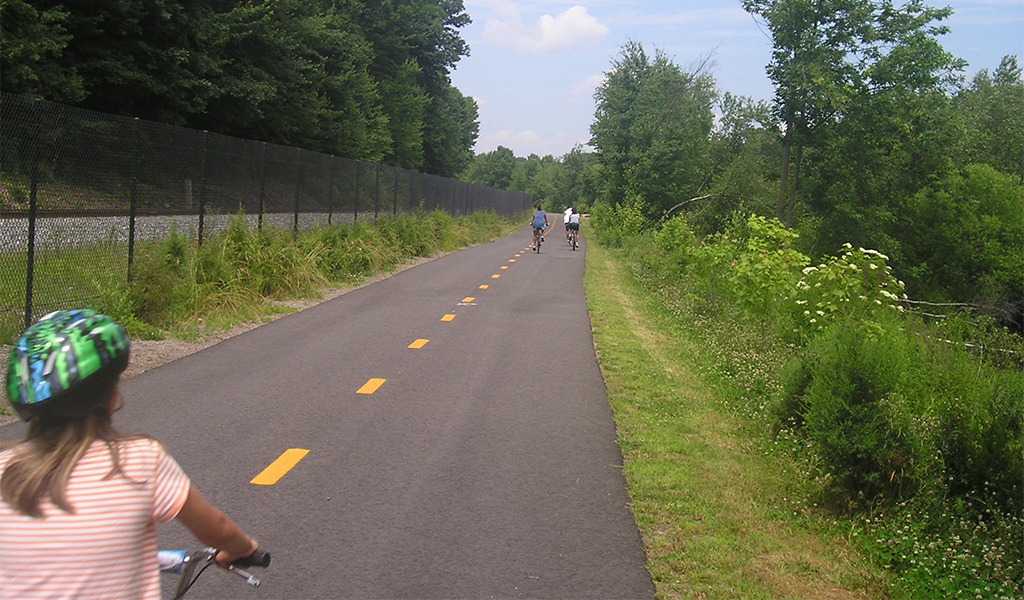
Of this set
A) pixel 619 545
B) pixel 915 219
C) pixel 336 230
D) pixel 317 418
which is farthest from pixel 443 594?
pixel 915 219

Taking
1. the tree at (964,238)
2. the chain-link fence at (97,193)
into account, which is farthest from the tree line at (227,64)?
the tree at (964,238)

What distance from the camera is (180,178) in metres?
14.8

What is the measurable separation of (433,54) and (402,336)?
7199 cm

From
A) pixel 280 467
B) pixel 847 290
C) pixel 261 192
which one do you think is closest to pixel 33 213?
pixel 280 467

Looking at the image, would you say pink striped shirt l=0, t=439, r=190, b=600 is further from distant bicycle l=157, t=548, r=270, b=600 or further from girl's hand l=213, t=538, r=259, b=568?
girl's hand l=213, t=538, r=259, b=568

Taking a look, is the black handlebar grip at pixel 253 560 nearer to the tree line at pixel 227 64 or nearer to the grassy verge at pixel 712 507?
the grassy verge at pixel 712 507

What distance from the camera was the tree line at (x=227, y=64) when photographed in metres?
26.7

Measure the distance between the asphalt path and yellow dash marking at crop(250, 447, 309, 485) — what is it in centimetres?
5

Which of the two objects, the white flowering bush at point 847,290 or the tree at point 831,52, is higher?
the tree at point 831,52

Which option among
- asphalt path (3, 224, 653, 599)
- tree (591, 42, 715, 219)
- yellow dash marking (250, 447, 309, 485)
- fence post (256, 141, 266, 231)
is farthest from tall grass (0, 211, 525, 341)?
tree (591, 42, 715, 219)

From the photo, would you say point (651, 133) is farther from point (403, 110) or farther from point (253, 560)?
point (253, 560)

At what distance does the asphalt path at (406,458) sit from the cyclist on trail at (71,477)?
240 centimetres

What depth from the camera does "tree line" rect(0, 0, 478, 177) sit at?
1049 inches

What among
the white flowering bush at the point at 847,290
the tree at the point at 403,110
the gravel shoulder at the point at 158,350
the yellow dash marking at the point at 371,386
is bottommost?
the gravel shoulder at the point at 158,350
